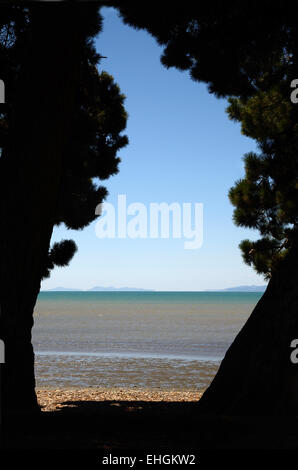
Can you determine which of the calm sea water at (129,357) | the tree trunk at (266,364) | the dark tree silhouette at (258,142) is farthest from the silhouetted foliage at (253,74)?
the calm sea water at (129,357)

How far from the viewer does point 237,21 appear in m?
6.66

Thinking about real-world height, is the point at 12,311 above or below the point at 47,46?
below

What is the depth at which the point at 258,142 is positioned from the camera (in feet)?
30.1

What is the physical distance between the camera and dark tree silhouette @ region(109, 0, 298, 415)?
16.5 ft

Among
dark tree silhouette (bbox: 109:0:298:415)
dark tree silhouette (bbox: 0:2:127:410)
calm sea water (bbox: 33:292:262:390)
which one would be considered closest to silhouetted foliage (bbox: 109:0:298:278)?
dark tree silhouette (bbox: 109:0:298:415)

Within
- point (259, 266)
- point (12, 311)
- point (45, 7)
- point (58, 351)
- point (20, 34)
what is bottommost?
point (58, 351)

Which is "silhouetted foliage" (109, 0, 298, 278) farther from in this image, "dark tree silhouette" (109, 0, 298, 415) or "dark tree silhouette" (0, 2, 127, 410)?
"dark tree silhouette" (0, 2, 127, 410)

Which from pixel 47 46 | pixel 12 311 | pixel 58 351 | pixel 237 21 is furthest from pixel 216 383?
pixel 58 351

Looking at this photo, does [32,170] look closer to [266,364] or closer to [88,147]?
[266,364]

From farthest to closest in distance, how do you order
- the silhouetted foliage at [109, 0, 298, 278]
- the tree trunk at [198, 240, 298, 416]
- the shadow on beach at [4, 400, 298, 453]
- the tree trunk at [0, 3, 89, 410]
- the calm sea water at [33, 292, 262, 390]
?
the calm sea water at [33, 292, 262, 390] → the silhouetted foliage at [109, 0, 298, 278] → the tree trunk at [0, 3, 89, 410] → the tree trunk at [198, 240, 298, 416] → the shadow on beach at [4, 400, 298, 453]

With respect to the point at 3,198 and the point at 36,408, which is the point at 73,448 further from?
the point at 3,198

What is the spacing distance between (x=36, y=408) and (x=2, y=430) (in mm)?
1022

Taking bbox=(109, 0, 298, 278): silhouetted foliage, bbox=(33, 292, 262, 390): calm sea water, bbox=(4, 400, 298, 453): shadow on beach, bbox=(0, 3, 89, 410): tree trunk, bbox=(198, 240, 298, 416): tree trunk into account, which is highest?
bbox=(109, 0, 298, 278): silhouetted foliage

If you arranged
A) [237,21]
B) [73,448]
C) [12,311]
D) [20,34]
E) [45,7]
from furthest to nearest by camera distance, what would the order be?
[20,34]
[237,21]
[45,7]
[12,311]
[73,448]
